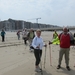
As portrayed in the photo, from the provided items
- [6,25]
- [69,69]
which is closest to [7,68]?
[69,69]

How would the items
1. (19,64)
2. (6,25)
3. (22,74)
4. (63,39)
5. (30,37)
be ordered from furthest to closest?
(6,25) → (30,37) → (19,64) → (63,39) → (22,74)

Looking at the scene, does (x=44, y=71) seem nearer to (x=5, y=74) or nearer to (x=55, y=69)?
(x=55, y=69)

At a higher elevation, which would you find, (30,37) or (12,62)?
(30,37)

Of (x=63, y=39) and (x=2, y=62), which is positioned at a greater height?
(x=63, y=39)

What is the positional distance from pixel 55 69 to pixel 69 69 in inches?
22.7

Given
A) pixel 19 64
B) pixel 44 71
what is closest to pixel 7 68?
pixel 19 64

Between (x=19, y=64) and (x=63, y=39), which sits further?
(x=19, y=64)

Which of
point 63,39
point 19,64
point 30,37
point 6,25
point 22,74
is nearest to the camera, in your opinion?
point 22,74

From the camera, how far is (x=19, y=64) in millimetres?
Answer: 9031

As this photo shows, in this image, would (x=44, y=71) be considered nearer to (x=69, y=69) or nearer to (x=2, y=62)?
(x=69, y=69)

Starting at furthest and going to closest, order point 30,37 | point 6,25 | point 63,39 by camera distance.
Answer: point 6,25 < point 30,37 < point 63,39

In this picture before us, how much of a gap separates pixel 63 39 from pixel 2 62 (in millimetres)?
3331

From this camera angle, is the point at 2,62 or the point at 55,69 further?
the point at 2,62

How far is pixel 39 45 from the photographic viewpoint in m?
7.79
